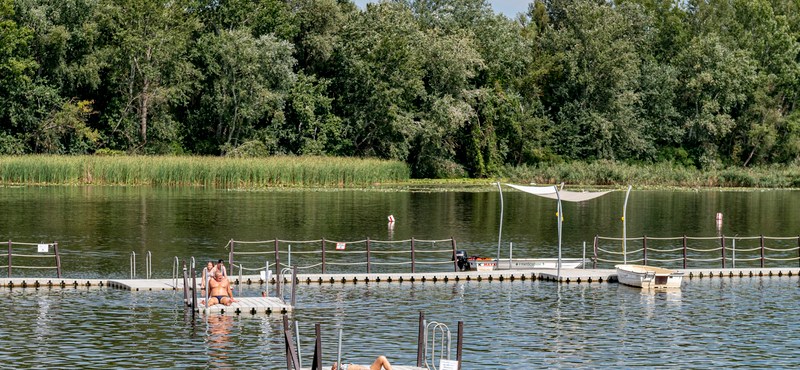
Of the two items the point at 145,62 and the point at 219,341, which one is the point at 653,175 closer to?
the point at 145,62

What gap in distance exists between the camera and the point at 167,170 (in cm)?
9506

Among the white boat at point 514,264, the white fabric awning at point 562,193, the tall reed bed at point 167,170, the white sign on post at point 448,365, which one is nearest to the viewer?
the white sign on post at point 448,365

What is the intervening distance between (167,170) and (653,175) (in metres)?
56.2

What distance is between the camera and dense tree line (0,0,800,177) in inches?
3979

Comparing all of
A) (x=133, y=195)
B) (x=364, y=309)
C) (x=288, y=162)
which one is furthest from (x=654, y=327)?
(x=288, y=162)

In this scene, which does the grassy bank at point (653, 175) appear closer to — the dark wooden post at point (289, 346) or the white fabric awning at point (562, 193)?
the white fabric awning at point (562, 193)

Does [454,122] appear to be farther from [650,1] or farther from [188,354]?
[188,354]

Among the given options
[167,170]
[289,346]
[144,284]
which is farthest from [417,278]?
[167,170]

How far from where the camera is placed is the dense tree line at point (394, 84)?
101062 millimetres

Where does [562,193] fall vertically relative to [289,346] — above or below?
above

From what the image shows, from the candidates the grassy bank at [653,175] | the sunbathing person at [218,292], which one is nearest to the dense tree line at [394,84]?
the grassy bank at [653,175]

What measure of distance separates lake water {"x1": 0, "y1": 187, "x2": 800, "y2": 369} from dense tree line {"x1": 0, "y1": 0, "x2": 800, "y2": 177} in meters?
39.5

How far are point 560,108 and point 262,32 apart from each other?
38488mm

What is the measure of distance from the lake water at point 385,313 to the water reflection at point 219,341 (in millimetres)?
53
